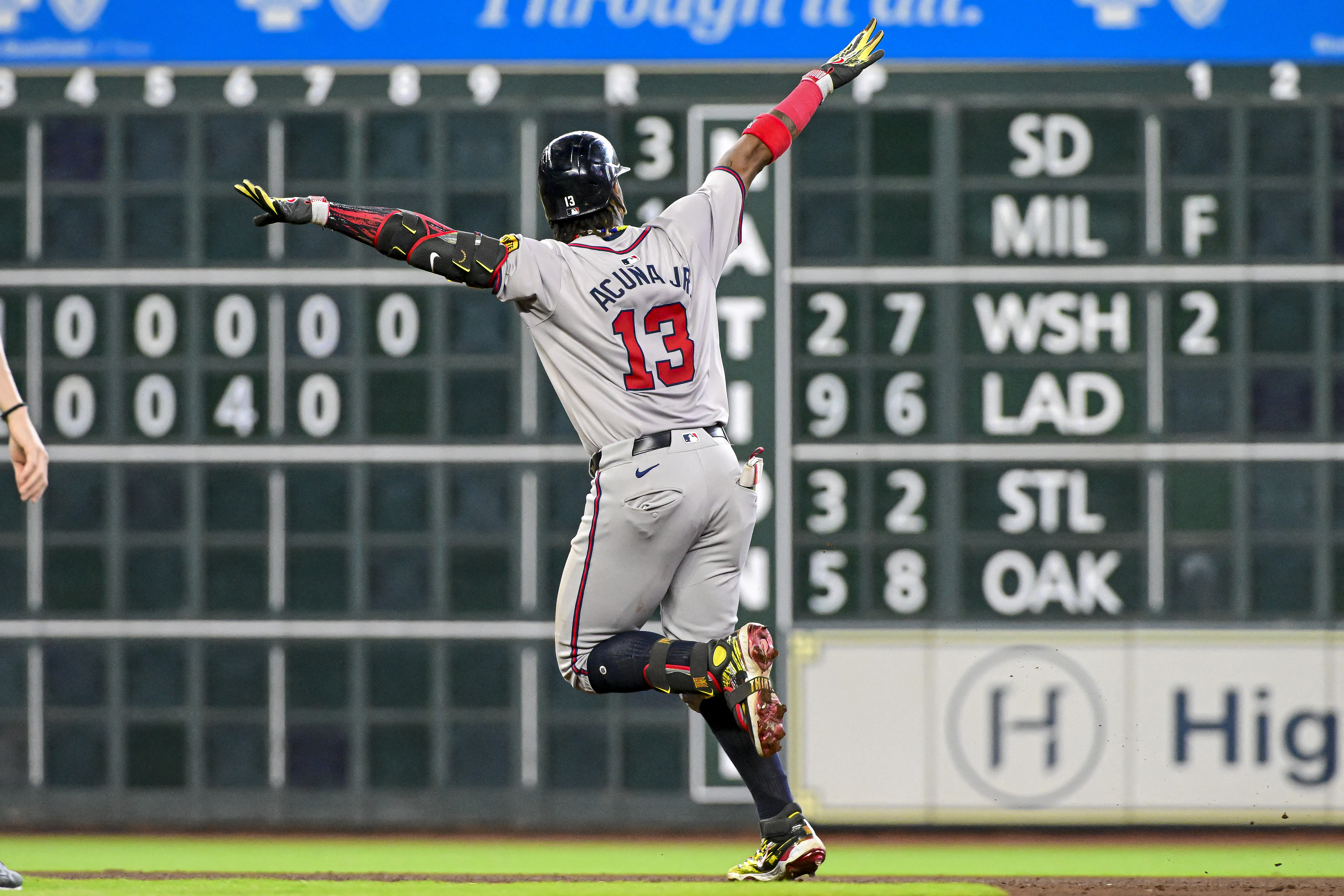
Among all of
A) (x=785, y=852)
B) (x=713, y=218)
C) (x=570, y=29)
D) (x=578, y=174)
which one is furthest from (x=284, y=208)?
(x=570, y=29)

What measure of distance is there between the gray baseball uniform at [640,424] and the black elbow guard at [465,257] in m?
0.03

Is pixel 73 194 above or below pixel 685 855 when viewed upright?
above

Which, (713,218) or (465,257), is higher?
(713,218)

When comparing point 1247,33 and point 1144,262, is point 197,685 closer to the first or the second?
point 1144,262

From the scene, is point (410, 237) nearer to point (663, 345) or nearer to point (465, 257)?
point (465, 257)

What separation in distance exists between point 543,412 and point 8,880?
11.0ft

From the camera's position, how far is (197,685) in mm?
6680

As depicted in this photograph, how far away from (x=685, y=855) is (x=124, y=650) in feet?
8.65

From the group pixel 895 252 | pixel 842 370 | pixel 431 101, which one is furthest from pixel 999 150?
pixel 431 101

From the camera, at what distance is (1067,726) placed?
657 centimetres

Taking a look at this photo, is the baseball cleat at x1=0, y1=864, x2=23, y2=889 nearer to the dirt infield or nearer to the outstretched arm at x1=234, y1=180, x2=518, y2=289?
the dirt infield

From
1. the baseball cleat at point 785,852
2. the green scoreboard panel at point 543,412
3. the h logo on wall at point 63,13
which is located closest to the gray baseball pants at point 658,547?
the baseball cleat at point 785,852

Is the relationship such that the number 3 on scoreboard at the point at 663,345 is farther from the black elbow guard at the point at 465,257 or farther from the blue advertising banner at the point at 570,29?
the blue advertising banner at the point at 570,29

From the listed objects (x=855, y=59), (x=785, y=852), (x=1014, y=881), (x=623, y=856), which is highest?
(x=855, y=59)
